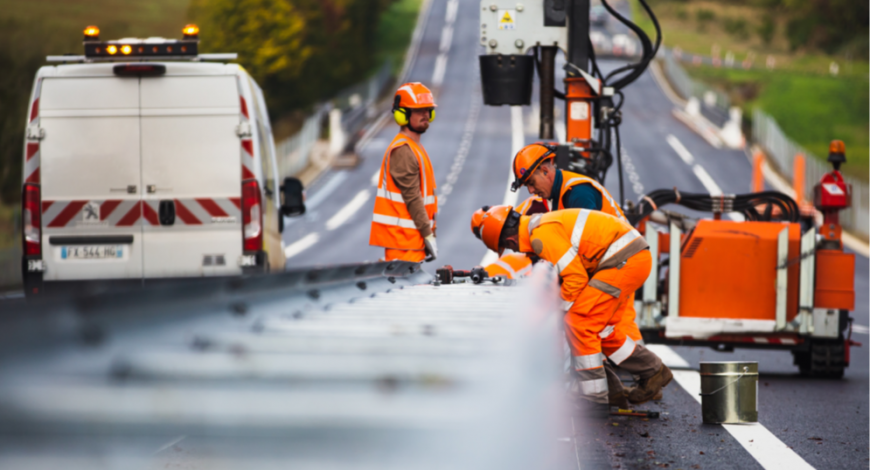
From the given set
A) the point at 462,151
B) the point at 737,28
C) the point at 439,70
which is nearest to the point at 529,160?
the point at 462,151

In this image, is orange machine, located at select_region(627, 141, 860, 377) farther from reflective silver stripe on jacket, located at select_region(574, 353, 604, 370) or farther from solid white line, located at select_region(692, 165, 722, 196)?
solid white line, located at select_region(692, 165, 722, 196)

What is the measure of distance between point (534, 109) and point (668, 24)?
154 ft

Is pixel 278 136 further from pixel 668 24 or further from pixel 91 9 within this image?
pixel 668 24

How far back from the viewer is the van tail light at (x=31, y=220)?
8484mm

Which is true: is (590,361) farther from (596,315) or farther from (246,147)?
(246,147)

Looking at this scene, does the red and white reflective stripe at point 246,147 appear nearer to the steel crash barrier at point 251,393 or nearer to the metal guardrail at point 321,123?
the steel crash barrier at point 251,393

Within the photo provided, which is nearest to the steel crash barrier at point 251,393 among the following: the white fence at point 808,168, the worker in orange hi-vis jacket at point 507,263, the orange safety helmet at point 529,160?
the worker in orange hi-vis jacket at point 507,263

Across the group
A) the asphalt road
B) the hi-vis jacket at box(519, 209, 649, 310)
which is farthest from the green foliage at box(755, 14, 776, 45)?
the hi-vis jacket at box(519, 209, 649, 310)

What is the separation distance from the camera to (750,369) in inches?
249

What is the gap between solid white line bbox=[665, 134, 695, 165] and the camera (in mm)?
36350

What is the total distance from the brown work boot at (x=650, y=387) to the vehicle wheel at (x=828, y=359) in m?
2.75

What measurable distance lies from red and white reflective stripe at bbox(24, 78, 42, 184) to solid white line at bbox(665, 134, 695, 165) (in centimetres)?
2991

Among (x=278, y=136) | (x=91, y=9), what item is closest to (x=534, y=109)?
(x=278, y=136)

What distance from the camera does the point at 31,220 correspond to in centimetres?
856
